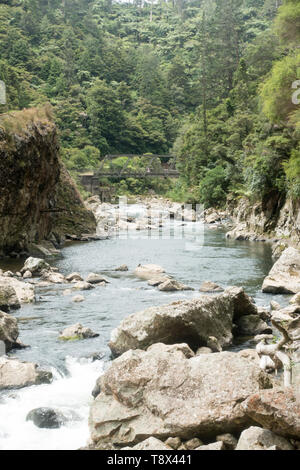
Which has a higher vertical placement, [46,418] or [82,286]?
[82,286]

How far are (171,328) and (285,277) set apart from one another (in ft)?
21.2

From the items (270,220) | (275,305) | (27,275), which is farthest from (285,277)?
(270,220)

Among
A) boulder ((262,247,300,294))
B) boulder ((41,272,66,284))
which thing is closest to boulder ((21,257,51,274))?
boulder ((41,272,66,284))

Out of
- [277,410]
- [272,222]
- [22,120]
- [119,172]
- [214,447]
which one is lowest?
[214,447]

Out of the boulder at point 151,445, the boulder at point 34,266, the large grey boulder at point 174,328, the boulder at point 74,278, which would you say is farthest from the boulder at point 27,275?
the boulder at point 151,445

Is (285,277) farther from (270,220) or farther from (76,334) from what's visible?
(270,220)

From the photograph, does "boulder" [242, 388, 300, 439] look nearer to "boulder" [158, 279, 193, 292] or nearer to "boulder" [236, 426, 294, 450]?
"boulder" [236, 426, 294, 450]

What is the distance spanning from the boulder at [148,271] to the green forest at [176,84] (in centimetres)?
758

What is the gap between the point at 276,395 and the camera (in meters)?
5.06

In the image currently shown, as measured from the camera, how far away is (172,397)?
5750 millimetres

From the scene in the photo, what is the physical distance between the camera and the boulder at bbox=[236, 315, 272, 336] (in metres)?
9.73

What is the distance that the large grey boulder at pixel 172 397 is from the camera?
5.31 m

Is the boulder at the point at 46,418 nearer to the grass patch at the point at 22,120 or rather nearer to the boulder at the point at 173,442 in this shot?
the boulder at the point at 173,442
